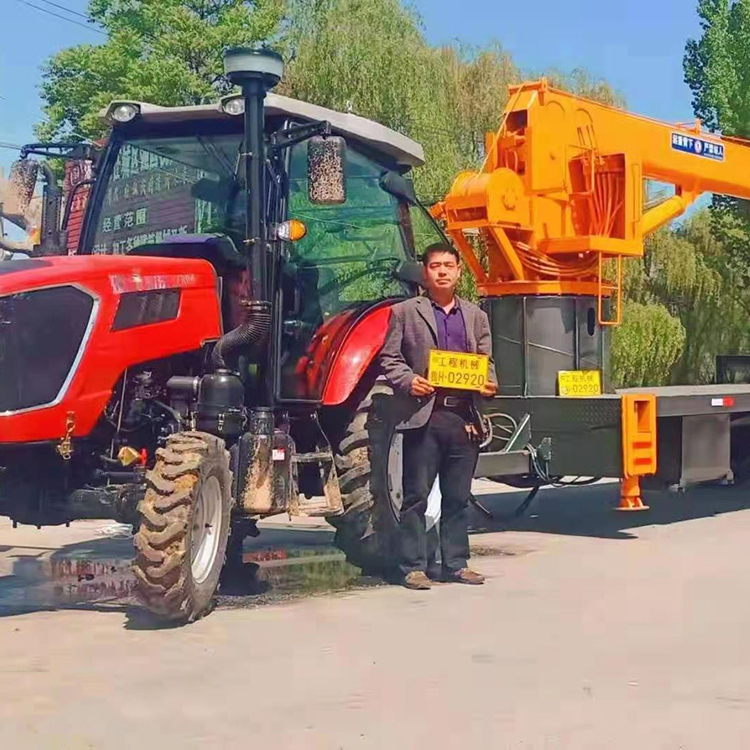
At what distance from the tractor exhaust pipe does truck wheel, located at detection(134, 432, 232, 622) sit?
62 centimetres

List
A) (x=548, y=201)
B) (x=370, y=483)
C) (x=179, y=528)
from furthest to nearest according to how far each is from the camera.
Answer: (x=548, y=201)
(x=370, y=483)
(x=179, y=528)

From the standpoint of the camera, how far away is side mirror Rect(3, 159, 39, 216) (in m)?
→ 7.05

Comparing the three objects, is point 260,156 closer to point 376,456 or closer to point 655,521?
point 376,456

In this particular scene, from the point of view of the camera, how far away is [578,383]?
9.20m

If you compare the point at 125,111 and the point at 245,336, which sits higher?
the point at 125,111

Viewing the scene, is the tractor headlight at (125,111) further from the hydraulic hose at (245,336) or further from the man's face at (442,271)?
the man's face at (442,271)

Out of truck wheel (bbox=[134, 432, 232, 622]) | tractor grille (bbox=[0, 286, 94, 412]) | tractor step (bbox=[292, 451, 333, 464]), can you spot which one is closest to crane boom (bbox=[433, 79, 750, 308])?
tractor step (bbox=[292, 451, 333, 464])

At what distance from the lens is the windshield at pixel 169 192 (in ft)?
23.1

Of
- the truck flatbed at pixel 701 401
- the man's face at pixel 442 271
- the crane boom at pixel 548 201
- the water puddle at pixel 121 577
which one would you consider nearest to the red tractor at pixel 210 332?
the water puddle at pixel 121 577

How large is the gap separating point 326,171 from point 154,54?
19426 millimetres

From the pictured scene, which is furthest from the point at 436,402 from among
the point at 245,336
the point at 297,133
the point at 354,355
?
the point at 297,133

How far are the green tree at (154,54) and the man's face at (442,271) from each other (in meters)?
17.4

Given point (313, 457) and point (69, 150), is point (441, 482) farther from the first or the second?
point (69, 150)

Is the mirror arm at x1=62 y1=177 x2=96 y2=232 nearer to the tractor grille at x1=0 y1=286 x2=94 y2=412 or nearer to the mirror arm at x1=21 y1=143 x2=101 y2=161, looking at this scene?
the mirror arm at x1=21 y1=143 x2=101 y2=161
